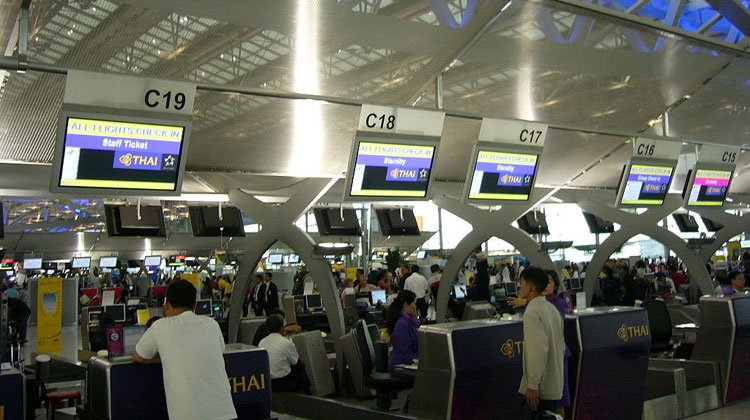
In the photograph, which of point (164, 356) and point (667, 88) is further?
point (667, 88)

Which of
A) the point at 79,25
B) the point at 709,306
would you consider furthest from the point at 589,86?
the point at 79,25

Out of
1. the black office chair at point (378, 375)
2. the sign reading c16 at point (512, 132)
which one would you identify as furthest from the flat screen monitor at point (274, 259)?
the black office chair at point (378, 375)

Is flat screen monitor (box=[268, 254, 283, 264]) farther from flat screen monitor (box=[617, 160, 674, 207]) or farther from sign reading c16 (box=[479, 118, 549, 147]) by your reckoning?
sign reading c16 (box=[479, 118, 549, 147])

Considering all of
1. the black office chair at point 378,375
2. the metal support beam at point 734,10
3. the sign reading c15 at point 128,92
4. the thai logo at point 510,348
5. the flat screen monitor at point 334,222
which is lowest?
the black office chair at point 378,375

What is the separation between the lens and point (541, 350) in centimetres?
546

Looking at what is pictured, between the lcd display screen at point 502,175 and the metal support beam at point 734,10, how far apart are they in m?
2.94

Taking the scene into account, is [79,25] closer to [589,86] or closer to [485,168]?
[485,168]

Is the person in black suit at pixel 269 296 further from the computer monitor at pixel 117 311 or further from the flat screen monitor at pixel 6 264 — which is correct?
the flat screen monitor at pixel 6 264

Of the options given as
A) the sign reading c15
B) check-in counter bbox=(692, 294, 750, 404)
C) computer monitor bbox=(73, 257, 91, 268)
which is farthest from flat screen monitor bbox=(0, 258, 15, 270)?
check-in counter bbox=(692, 294, 750, 404)

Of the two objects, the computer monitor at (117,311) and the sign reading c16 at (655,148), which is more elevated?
the sign reading c16 at (655,148)

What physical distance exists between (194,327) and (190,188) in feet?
40.8

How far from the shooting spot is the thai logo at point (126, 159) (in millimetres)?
7055

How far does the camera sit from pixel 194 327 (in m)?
4.59

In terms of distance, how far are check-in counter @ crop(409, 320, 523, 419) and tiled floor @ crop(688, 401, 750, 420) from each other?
302 cm
